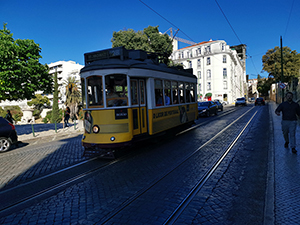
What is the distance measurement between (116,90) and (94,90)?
2.34 feet

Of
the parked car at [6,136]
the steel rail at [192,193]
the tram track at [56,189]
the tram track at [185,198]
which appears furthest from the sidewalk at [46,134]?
the steel rail at [192,193]

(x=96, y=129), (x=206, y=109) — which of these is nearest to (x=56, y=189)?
(x=96, y=129)

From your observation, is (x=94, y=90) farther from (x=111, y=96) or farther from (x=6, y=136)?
(x=6, y=136)

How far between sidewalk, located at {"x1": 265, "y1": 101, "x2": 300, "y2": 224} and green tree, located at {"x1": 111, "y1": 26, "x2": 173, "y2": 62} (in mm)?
27439

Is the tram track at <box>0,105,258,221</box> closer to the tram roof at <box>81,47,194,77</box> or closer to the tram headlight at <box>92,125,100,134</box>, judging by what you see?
the tram headlight at <box>92,125,100,134</box>

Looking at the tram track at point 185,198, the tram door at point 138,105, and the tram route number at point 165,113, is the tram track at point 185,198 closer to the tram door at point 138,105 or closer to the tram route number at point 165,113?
the tram door at point 138,105

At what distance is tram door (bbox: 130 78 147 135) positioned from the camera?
23.6 ft

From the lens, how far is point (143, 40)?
32.7 metres

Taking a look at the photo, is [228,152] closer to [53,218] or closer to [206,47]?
[53,218]

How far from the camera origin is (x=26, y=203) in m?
4.22

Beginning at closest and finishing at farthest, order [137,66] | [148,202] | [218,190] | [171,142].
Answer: [148,202] → [218,190] → [137,66] → [171,142]

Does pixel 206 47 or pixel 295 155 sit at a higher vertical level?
pixel 206 47

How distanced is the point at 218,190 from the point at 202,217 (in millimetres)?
1144

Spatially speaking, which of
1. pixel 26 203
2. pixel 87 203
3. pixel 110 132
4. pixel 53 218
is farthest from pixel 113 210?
pixel 110 132
